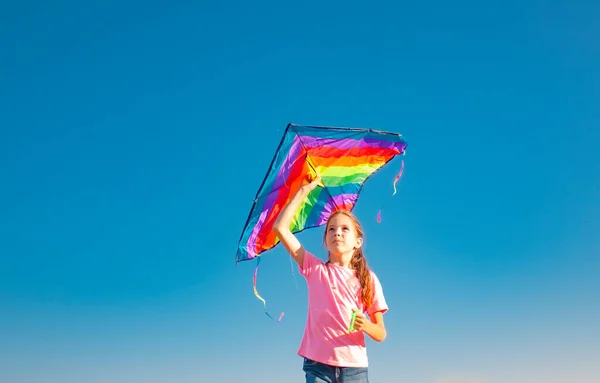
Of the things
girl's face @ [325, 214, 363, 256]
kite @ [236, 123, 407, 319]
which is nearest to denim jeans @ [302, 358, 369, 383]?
girl's face @ [325, 214, 363, 256]

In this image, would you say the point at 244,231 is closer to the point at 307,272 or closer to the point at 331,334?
the point at 307,272

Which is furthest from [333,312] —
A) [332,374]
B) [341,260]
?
[341,260]

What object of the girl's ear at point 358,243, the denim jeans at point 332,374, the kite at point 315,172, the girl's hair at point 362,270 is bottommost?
the denim jeans at point 332,374

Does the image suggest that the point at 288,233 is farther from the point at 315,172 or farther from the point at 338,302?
the point at 315,172

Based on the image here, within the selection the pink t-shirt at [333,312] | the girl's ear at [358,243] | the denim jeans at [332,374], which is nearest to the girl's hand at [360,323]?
the pink t-shirt at [333,312]

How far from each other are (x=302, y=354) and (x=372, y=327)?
614 millimetres

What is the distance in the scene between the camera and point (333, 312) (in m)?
4.42

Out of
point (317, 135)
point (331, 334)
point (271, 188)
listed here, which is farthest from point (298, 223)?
point (331, 334)

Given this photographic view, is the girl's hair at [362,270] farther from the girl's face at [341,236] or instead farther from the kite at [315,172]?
the kite at [315,172]

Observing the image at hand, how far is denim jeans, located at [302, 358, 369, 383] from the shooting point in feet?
13.7

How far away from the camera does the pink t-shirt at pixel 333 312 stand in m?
4.25

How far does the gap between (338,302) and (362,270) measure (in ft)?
1.53

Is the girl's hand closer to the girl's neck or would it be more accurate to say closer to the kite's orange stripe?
the girl's neck

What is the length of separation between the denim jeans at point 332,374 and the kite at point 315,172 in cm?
225
